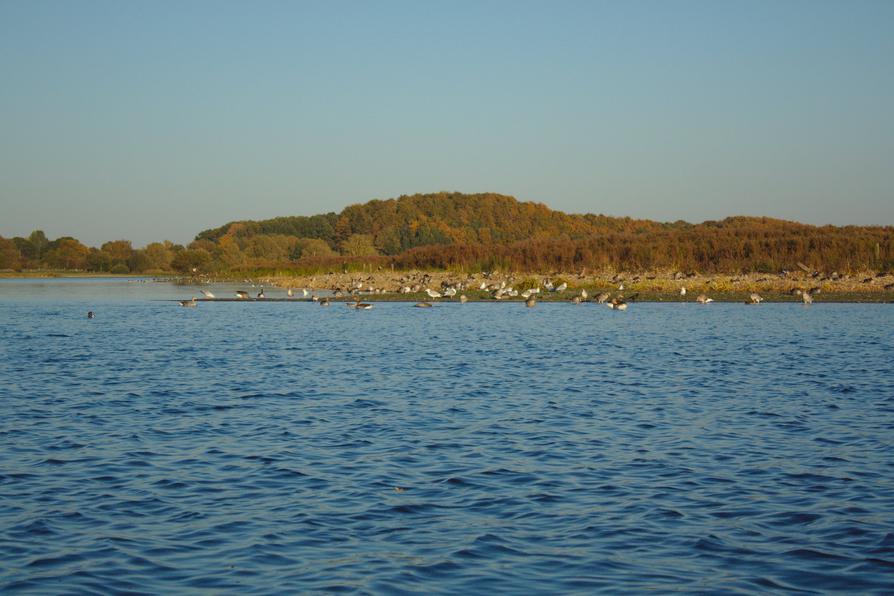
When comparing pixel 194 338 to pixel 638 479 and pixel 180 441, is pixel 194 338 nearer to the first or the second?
Answer: pixel 180 441

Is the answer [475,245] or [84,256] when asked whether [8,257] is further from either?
[475,245]

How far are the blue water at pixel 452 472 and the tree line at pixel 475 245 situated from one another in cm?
3334

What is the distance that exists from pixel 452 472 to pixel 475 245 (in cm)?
5829

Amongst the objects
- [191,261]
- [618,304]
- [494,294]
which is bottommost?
[618,304]

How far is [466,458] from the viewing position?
10.3m

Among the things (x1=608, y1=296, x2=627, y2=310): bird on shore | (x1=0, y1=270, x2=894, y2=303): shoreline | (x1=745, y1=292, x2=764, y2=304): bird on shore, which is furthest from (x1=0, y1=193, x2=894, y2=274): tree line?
(x1=608, y1=296, x2=627, y2=310): bird on shore

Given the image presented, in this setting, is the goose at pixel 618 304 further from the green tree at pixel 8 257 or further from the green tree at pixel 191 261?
the green tree at pixel 8 257

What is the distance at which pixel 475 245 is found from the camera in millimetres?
67625

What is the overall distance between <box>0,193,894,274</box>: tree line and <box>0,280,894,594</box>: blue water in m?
33.3

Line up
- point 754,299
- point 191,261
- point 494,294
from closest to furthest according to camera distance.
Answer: point 754,299 < point 494,294 < point 191,261

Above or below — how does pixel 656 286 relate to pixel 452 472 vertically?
above

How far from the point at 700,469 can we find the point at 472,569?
3.88m

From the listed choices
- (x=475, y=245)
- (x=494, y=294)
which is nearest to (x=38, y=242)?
(x=475, y=245)

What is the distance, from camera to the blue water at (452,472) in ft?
22.1
